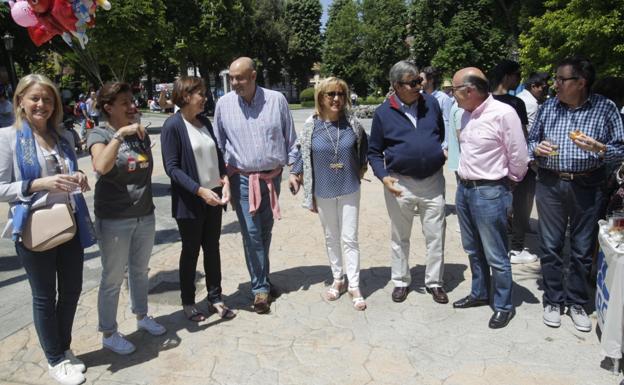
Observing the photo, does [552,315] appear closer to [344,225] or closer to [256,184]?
[344,225]

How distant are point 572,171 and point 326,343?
2.20 meters

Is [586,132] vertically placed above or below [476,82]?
below

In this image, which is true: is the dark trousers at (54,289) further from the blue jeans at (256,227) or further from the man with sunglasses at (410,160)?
the man with sunglasses at (410,160)

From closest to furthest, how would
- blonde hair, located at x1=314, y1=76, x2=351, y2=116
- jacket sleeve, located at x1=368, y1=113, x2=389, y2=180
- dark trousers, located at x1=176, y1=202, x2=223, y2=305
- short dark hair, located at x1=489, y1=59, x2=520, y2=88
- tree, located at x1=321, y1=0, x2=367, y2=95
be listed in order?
dark trousers, located at x1=176, y1=202, x2=223, y2=305, blonde hair, located at x1=314, y1=76, x2=351, y2=116, jacket sleeve, located at x1=368, y1=113, x2=389, y2=180, short dark hair, located at x1=489, y1=59, x2=520, y2=88, tree, located at x1=321, y1=0, x2=367, y2=95

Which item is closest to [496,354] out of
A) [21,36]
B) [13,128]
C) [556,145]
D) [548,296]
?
[548,296]

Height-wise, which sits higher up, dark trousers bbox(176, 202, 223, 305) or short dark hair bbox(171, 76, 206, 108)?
short dark hair bbox(171, 76, 206, 108)

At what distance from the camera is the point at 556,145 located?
12.0 ft

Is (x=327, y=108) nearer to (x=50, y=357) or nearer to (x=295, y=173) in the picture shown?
(x=295, y=173)

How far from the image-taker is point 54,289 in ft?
10.4

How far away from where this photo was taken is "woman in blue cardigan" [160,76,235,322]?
3.70m

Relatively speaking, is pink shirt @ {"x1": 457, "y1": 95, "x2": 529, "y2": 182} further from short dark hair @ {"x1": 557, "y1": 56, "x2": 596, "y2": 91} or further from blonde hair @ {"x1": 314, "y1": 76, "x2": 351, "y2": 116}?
blonde hair @ {"x1": 314, "y1": 76, "x2": 351, "y2": 116}

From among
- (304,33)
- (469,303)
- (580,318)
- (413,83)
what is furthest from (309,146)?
(304,33)

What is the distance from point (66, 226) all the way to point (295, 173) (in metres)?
1.94

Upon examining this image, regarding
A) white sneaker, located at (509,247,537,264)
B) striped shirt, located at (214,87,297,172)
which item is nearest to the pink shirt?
striped shirt, located at (214,87,297,172)
